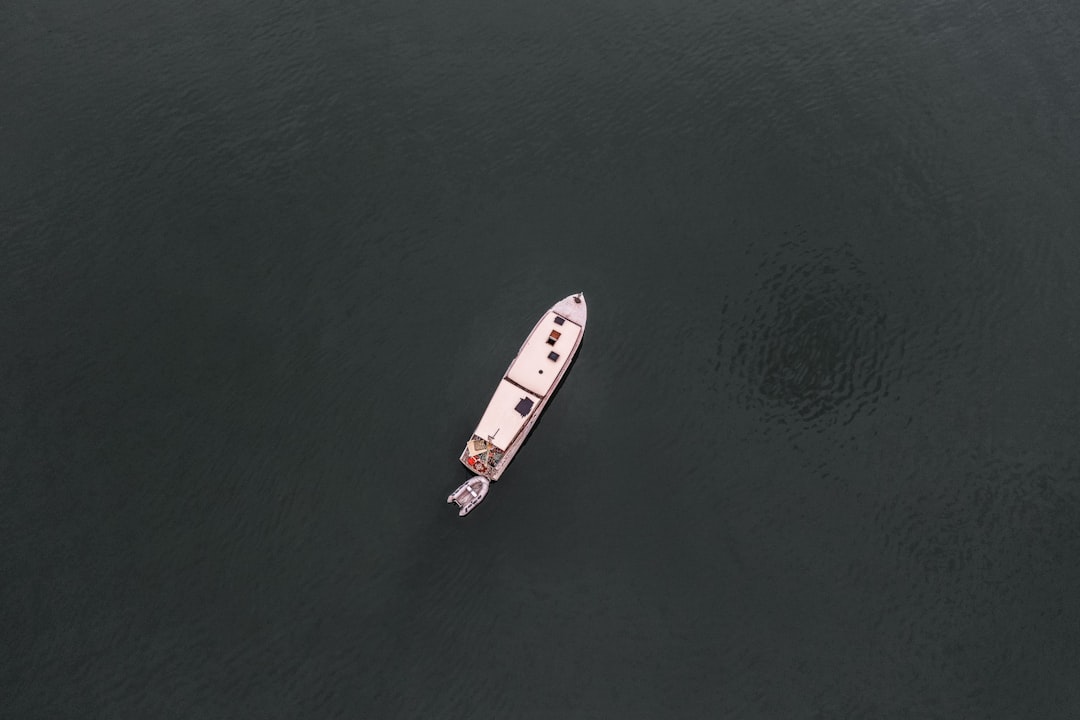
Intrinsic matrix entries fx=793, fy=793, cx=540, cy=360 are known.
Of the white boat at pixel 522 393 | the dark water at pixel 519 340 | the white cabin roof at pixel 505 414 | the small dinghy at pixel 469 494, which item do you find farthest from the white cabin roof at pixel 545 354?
the small dinghy at pixel 469 494

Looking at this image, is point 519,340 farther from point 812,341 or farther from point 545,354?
point 812,341

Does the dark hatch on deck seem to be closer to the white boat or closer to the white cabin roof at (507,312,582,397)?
the white boat

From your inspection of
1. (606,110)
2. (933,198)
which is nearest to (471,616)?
(606,110)

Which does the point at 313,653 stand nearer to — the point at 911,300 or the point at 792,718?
the point at 792,718

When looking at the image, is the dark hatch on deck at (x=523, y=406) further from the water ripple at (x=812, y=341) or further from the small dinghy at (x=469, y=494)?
the water ripple at (x=812, y=341)

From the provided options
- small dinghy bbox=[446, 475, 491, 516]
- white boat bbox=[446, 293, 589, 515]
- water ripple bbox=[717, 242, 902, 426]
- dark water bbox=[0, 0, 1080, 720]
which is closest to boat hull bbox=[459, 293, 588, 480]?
white boat bbox=[446, 293, 589, 515]

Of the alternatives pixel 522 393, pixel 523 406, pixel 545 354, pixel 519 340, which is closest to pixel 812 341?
pixel 545 354

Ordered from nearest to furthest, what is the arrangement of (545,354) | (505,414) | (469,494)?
(469,494) → (505,414) → (545,354)

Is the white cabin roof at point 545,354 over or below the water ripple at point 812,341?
below
